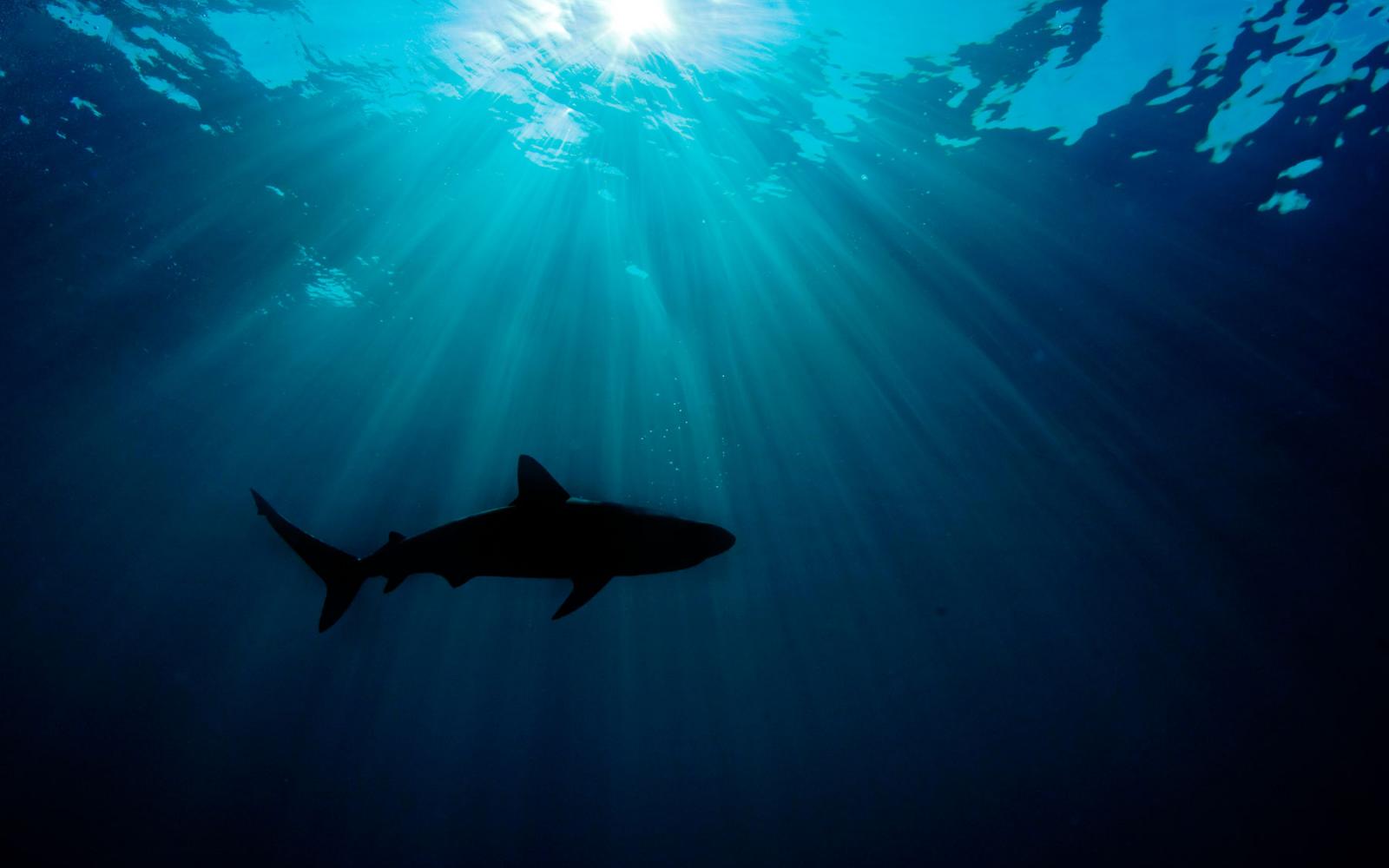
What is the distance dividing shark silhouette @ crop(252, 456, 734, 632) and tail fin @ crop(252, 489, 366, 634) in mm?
651

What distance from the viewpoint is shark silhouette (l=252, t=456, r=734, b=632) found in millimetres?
2320

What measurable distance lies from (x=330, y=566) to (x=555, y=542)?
93.1 inches

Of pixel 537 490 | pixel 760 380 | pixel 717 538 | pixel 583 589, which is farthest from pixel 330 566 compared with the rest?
pixel 760 380

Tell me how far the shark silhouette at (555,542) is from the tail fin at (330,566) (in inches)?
25.6

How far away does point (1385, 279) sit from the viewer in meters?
12.2

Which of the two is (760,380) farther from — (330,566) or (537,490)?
(537,490)

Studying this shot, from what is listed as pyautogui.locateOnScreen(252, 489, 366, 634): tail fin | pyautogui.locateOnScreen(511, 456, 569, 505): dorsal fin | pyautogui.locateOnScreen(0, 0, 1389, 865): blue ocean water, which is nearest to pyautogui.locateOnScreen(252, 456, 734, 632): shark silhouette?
pyautogui.locateOnScreen(511, 456, 569, 505): dorsal fin

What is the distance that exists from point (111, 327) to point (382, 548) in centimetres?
2537

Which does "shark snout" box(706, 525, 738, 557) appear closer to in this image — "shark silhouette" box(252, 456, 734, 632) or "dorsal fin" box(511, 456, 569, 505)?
"shark silhouette" box(252, 456, 734, 632)

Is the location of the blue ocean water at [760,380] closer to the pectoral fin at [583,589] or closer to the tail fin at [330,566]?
the pectoral fin at [583,589]

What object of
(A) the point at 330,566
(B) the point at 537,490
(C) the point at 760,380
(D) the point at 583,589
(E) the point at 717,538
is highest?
(E) the point at 717,538

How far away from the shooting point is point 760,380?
19.2 meters

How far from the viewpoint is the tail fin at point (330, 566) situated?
380cm

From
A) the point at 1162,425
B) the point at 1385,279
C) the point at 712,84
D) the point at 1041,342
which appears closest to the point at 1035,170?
the point at 1041,342
